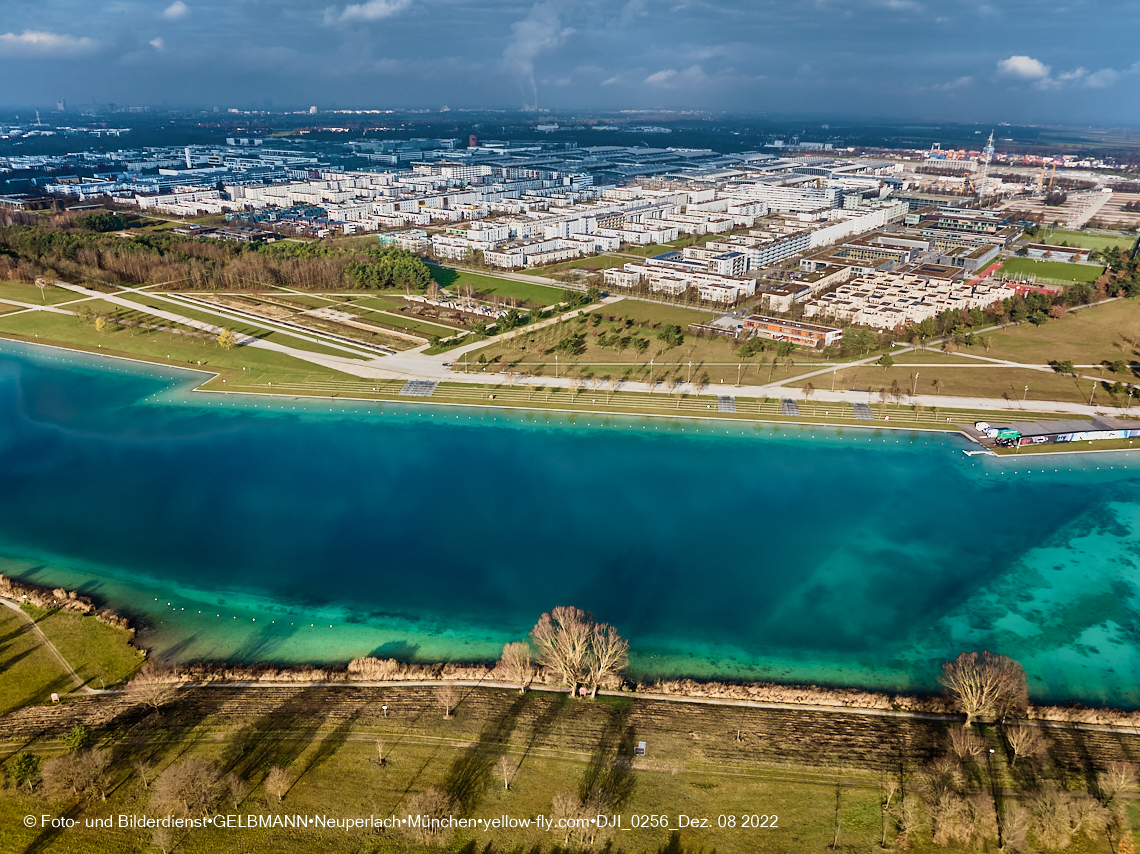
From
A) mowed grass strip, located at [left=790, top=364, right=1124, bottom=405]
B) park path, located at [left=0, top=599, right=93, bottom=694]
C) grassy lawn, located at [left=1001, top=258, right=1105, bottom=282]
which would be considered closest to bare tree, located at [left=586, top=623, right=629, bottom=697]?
park path, located at [left=0, top=599, right=93, bottom=694]

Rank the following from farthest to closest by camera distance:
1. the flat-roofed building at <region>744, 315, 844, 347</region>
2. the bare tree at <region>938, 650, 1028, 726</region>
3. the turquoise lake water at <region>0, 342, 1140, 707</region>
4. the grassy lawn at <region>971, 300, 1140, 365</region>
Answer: the flat-roofed building at <region>744, 315, 844, 347</region>, the grassy lawn at <region>971, 300, 1140, 365</region>, the turquoise lake water at <region>0, 342, 1140, 707</region>, the bare tree at <region>938, 650, 1028, 726</region>

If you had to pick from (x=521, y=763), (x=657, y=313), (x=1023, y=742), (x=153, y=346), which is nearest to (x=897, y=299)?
(x=657, y=313)

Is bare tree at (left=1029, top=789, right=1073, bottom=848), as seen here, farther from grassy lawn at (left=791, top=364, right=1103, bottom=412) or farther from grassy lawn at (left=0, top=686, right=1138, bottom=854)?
grassy lawn at (left=791, top=364, right=1103, bottom=412)

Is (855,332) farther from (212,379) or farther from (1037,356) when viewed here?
(212,379)

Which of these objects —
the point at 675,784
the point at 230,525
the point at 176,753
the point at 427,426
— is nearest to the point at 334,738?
the point at 176,753

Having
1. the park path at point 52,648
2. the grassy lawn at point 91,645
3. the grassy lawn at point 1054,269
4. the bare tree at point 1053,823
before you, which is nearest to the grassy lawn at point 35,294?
the park path at point 52,648

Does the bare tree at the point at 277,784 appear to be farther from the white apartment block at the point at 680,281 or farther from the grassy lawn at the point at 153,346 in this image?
the white apartment block at the point at 680,281
